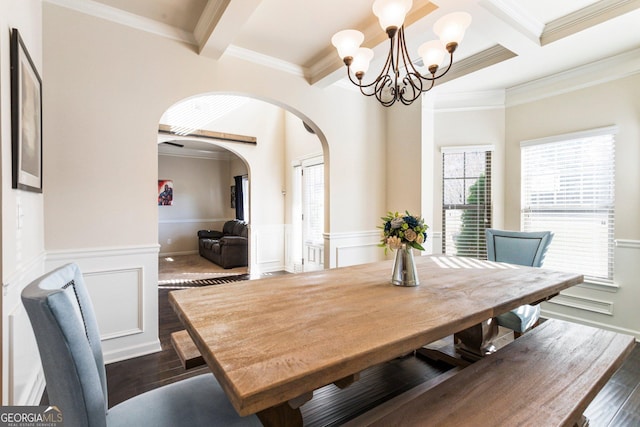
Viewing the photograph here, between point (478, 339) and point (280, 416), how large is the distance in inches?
63.9

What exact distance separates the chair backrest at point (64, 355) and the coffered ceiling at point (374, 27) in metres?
1.98

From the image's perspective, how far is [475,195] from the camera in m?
3.67

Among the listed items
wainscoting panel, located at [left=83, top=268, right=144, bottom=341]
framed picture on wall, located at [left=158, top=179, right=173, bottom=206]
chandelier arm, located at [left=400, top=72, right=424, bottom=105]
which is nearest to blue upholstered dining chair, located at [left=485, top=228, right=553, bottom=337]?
chandelier arm, located at [left=400, top=72, right=424, bottom=105]

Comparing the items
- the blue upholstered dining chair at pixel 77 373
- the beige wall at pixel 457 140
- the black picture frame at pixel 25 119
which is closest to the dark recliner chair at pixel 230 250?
the beige wall at pixel 457 140

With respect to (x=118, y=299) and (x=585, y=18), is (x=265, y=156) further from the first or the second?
(x=585, y=18)

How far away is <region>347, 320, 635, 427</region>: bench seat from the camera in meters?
1.06

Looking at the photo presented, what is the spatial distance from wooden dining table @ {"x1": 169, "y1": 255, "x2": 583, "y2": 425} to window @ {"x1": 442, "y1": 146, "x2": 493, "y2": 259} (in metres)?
1.77

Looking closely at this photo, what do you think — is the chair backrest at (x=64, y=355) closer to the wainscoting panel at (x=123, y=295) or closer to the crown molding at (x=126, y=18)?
the wainscoting panel at (x=123, y=295)

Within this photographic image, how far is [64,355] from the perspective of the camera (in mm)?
Answer: 791

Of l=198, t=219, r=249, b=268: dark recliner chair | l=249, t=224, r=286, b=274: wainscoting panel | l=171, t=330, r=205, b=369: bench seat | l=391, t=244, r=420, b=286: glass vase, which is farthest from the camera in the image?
l=198, t=219, r=249, b=268: dark recliner chair

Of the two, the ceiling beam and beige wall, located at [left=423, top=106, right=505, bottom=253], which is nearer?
the ceiling beam

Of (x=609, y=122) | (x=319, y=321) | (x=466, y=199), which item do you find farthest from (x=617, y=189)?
(x=319, y=321)

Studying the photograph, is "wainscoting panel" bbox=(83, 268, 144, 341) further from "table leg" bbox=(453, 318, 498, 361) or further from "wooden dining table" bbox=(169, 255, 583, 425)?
"table leg" bbox=(453, 318, 498, 361)

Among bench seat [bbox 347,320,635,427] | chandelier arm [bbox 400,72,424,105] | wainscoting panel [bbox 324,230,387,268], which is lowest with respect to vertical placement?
bench seat [bbox 347,320,635,427]
